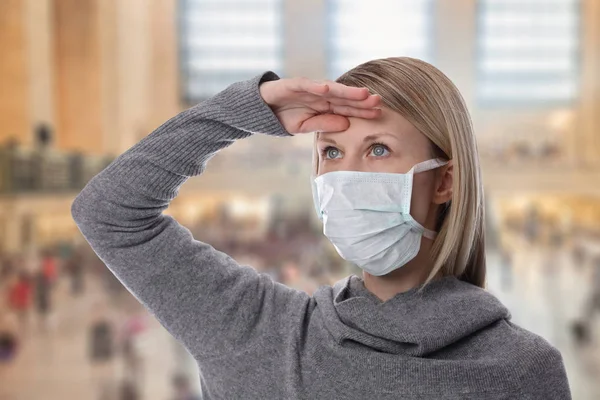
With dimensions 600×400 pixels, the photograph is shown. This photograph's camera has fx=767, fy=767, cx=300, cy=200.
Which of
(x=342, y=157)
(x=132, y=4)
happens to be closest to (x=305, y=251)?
(x=132, y=4)

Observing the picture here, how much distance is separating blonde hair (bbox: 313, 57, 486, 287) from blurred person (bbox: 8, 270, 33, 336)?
6078 millimetres

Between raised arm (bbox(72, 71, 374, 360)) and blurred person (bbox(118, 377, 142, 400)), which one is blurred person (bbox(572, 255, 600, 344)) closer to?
blurred person (bbox(118, 377, 142, 400))

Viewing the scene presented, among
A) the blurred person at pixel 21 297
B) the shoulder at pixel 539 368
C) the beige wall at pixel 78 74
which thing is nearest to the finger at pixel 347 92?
the shoulder at pixel 539 368

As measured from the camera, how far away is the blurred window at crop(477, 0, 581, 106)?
12.9 m

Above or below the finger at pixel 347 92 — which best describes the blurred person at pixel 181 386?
below

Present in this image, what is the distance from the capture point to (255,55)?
13.1m

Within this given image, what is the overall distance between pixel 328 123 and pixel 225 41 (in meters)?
12.3

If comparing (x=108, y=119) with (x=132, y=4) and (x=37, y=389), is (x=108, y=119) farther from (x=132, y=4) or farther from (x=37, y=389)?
(x=37, y=389)

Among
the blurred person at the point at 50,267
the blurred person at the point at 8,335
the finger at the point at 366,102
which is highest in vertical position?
the finger at the point at 366,102

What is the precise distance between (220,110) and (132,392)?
776 cm

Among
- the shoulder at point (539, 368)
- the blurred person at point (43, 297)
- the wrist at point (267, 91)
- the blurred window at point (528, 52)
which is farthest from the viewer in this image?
the blurred window at point (528, 52)

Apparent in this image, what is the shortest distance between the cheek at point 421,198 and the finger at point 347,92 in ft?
0.58

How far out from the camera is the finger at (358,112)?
1.19m

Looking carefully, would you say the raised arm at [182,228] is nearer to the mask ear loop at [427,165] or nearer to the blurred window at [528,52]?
the mask ear loop at [427,165]
